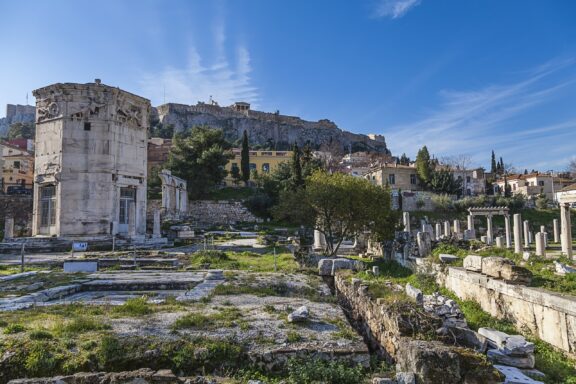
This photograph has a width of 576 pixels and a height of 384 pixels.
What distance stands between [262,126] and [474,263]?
93012 mm

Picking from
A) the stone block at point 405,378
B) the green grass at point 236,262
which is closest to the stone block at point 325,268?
the green grass at point 236,262

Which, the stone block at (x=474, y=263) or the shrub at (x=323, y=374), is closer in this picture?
the shrub at (x=323, y=374)

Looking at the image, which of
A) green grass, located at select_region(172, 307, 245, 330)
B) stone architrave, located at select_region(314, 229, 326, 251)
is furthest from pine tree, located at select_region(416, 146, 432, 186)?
green grass, located at select_region(172, 307, 245, 330)

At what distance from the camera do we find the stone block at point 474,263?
10.6m

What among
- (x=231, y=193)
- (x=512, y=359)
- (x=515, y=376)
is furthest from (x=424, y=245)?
(x=231, y=193)

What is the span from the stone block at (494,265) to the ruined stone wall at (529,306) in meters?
0.15

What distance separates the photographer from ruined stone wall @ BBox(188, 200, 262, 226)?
42125mm

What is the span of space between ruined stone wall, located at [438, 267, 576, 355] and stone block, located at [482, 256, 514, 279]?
0.49ft

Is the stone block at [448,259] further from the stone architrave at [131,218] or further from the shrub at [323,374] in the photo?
the stone architrave at [131,218]

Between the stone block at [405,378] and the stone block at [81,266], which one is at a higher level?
the stone block at [81,266]

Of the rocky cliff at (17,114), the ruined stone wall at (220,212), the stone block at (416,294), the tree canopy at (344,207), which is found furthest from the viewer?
the rocky cliff at (17,114)

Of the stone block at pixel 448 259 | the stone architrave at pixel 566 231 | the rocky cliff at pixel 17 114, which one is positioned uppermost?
the rocky cliff at pixel 17 114

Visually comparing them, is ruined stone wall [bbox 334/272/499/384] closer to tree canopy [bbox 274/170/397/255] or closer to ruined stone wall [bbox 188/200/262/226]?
tree canopy [bbox 274/170/397/255]

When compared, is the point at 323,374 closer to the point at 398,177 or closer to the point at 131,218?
the point at 131,218
